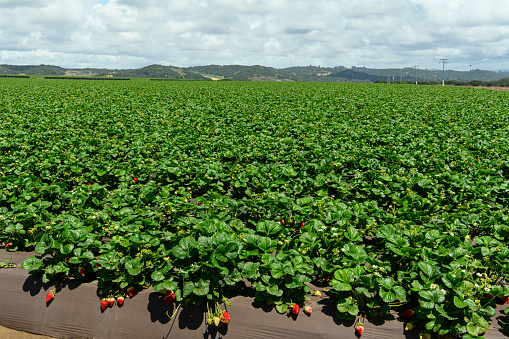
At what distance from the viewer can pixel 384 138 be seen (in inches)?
417

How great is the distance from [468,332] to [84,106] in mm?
21369

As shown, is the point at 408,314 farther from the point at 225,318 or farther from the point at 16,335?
the point at 16,335

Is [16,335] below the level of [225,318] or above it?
below

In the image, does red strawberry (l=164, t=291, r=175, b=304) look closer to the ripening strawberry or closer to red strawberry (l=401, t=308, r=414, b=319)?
the ripening strawberry

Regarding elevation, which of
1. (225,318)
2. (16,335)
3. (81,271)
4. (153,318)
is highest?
(81,271)

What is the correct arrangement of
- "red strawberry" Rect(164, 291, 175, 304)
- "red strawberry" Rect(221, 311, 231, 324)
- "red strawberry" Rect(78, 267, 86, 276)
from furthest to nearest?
"red strawberry" Rect(78, 267, 86, 276) → "red strawberry" Rect(164, 291, 175, 304) → "red strawberry" Rect(221, 311, 231, 324)

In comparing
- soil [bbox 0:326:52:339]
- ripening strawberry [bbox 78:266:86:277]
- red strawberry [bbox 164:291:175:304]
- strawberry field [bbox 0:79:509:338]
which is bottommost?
soil [bbox 0:326:52:339]

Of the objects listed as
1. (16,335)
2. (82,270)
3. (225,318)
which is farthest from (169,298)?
(16,335)

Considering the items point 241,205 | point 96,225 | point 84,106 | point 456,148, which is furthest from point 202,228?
point 84,106

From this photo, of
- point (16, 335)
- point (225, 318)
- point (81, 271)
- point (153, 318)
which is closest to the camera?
point (225, 318)

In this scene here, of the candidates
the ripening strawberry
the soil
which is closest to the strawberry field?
the ripening strawberry

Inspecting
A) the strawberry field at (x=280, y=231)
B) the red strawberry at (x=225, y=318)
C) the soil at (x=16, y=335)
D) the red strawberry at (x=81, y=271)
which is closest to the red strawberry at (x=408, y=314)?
the strawberry field at (x=280, y=231)

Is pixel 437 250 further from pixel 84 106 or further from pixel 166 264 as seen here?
pixel 84 106

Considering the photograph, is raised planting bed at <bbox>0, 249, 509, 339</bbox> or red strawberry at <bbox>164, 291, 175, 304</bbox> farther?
red strawberry at <bbox>164, 291, 175, 304</bbox>
